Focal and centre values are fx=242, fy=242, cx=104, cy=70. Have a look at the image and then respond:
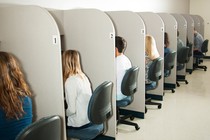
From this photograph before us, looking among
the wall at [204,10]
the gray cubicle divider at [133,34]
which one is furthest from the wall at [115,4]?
the wall at [204,10]

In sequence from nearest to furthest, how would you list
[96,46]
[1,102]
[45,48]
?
[1,102], [45,48], [96,46]

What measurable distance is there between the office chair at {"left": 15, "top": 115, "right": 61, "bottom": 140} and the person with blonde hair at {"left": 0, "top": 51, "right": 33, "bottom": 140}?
0.88 ft

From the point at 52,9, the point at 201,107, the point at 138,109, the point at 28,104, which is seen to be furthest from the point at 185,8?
the point at 28,104

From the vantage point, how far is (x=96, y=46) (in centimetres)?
244

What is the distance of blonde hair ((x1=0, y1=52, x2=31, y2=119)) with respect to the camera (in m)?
1.45

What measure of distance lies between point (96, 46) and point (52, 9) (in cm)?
70

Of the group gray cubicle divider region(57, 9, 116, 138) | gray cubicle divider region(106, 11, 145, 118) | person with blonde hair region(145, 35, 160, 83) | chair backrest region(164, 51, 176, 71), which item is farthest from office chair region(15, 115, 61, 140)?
chair backrest region(164, 51, 176, 71)

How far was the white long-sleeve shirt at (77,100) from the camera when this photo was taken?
202 centimetres

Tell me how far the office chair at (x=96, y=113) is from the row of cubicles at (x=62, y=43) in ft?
0.50

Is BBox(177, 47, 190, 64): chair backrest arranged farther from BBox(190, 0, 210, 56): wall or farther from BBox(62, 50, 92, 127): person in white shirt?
BBox(190, 0, 210, 56): wall

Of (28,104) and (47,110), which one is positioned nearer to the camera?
(28,104)

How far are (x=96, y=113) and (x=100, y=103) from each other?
89mm

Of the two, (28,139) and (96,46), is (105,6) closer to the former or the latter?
(96,46)

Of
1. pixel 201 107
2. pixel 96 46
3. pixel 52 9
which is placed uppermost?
pixel 52 9
